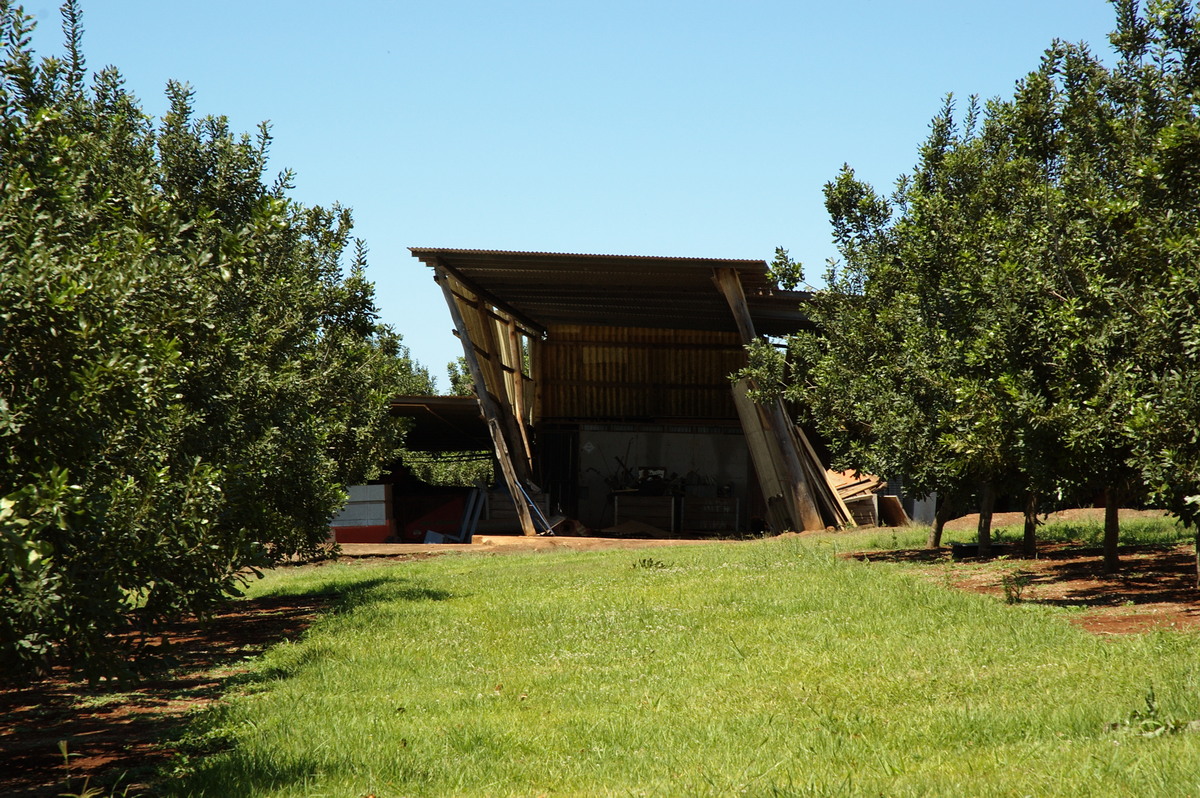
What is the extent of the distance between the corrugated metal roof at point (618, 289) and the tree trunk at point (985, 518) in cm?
955

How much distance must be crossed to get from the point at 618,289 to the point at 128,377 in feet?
89.0

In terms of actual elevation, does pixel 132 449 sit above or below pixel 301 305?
below

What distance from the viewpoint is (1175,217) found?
37.0 feet

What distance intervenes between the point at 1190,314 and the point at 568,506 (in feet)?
114

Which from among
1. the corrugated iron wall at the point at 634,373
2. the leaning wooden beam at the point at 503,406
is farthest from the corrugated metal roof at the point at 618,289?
the corrugated iron wall at the point at 634,373

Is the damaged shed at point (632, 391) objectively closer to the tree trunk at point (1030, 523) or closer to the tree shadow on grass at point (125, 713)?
the tree trunk at point (1030, 523)

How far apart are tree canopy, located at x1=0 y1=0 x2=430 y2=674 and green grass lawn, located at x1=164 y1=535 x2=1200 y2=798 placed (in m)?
1.50

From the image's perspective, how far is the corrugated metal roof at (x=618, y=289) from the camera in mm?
28953

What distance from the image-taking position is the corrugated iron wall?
1736 inches

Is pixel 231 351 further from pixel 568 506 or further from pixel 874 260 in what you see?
pixel 568 506

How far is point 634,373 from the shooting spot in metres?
44.6

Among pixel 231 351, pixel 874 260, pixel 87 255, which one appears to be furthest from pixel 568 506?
pixel 87 255

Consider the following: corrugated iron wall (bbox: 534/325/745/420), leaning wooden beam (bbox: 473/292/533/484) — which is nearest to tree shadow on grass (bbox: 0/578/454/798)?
leaning wooden beam (bbox: 473/292/533/484)

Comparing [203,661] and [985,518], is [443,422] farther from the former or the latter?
[203,661]
